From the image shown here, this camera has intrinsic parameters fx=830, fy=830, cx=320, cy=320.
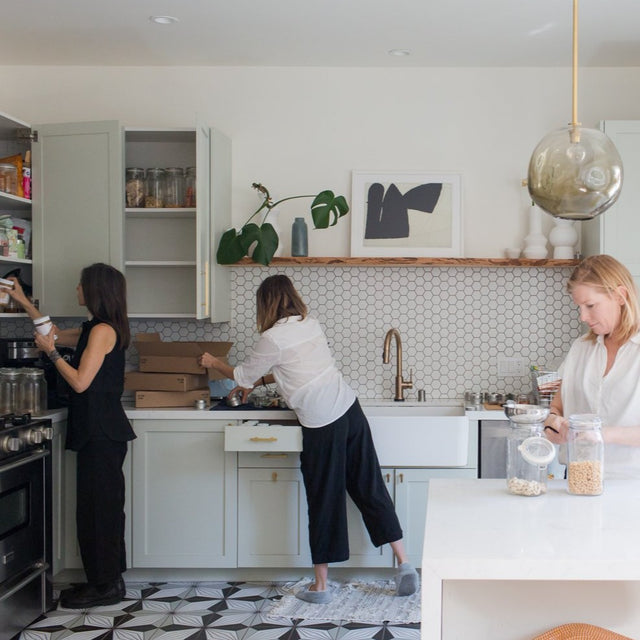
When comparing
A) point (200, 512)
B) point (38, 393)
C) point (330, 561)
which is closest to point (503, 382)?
point (330, 561)

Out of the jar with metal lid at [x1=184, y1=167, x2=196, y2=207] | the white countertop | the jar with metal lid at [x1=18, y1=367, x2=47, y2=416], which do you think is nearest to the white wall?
the jar with metal lid at [x1=184, y1=167, x2=196, y2=207]

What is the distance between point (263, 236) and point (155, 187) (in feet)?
2.21

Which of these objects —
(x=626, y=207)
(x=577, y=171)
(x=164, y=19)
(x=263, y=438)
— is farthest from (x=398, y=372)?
(x=577, y=171)

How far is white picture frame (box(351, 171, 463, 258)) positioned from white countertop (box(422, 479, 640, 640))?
7.94ft

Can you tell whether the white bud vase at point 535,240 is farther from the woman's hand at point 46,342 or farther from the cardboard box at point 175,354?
the woman's hand at point 46,342

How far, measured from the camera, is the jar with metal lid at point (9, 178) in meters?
4.21

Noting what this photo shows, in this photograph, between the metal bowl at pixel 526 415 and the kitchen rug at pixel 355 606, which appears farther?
the kitchen rug at pixel 355 606

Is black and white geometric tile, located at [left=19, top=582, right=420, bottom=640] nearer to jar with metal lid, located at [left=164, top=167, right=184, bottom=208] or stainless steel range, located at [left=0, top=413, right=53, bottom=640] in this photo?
stainless steel range, located at [left=0, top=413, right=53, bottom=640]

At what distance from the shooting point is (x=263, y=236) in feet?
14.2

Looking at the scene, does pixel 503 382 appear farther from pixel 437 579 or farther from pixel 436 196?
pixel 437 579

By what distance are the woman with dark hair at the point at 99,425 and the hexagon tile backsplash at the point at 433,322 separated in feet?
3.10

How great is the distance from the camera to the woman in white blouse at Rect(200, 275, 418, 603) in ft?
12.5

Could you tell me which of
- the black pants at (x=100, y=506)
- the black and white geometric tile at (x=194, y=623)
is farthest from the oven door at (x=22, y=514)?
the black and white geometric tile at (x=194, y=623)

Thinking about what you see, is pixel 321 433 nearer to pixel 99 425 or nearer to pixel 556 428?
pixel 99 425
